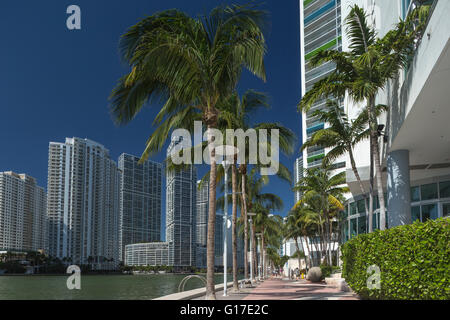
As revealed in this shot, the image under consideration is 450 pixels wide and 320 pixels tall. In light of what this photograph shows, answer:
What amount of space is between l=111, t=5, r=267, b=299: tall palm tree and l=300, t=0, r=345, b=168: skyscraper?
75974 mm

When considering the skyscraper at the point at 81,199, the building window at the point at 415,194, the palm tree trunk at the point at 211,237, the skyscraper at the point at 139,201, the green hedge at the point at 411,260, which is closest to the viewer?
the green hedge at the point at 411,260

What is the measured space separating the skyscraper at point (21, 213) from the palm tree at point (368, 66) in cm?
12965

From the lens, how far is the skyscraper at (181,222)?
6289 inches

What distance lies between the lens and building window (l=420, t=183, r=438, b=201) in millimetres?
20931

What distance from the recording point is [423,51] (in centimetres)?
1036

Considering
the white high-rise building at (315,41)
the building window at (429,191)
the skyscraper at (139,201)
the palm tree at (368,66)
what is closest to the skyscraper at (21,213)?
the skyscraper at (139,201)

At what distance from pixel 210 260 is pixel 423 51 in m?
7.30

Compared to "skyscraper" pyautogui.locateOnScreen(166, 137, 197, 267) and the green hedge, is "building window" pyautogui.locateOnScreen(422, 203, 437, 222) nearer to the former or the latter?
the green hedge

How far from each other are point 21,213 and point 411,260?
144m

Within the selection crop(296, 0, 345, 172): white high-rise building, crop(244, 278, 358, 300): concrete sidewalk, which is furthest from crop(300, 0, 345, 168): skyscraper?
crop(244, 278, 358, 300): concrete sidewalk

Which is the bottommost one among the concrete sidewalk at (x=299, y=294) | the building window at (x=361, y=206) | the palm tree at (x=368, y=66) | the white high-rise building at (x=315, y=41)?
the concrete sidewalk at (x=299, y=294)

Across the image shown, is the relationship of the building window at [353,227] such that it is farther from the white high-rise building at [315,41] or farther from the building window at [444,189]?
the white high-rise building at [315,41]
